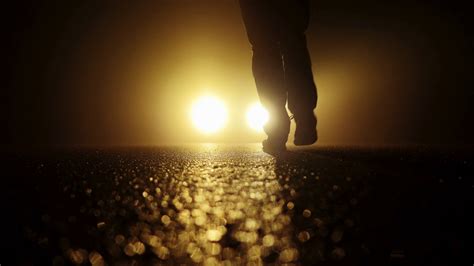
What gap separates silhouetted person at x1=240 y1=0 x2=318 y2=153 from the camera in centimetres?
432

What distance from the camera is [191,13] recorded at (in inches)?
627

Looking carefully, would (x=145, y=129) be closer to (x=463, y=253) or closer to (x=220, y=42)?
(x=220, y=42)

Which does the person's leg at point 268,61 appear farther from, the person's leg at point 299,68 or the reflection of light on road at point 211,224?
the reflection of light on road at point 211,224

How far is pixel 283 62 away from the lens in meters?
4.51

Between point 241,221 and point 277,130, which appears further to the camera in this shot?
point 277,130

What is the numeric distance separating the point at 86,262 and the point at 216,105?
1663 cm

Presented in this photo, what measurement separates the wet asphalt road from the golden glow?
15.2 metres

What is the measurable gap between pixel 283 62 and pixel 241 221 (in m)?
3.41

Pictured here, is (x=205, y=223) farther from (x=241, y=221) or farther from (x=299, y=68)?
(x=299, y=68)

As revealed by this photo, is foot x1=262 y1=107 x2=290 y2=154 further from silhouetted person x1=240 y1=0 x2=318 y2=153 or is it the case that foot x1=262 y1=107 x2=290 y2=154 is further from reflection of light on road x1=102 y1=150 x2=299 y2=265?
reflection of light on road x1=102 y1=150 x2=299 y2=265

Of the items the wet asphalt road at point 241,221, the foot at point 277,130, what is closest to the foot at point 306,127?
the foot at point 277,130

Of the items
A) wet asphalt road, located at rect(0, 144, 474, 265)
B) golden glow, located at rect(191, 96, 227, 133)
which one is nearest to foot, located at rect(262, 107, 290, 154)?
wet asphalt road, located at rect(0, 144, 474, 265)

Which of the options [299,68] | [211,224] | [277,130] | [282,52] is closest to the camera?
[211,224]

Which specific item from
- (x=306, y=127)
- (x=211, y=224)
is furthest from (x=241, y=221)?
(x=306, y=127)
